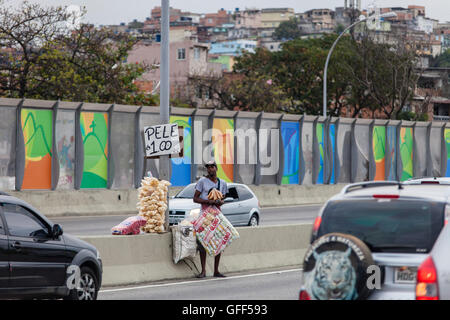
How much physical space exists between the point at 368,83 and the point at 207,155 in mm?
38361

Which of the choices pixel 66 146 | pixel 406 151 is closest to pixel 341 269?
pixel 66 146

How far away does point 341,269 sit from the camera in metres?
7.82

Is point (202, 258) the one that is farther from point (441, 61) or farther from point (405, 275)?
point (441, 61)

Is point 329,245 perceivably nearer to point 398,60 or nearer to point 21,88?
point 21,88

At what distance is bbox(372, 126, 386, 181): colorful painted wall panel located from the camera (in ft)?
138

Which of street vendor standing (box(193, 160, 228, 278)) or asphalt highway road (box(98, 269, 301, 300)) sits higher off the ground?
street vendor standing (box(193, 160, 228, 278))

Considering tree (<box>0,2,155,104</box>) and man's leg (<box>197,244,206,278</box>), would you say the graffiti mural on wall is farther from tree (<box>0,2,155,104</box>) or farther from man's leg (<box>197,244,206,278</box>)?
man's leg (<box>197,244,206,278</box>)

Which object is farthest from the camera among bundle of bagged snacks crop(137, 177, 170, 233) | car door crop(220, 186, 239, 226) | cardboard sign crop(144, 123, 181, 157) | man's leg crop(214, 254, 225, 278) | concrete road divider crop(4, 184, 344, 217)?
concrete road divider crop(4, 184, 344, 217)

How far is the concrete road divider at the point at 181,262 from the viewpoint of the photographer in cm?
1432

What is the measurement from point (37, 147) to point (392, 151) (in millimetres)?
19961

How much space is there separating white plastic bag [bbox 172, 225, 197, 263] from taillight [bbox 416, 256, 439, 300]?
8114 mm

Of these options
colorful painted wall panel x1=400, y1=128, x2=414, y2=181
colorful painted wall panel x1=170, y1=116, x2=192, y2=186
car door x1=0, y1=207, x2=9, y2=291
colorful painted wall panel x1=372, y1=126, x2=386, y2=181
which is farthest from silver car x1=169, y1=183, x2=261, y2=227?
colorful painted wall panel x1=400, y1=128, x2=414, y2=181

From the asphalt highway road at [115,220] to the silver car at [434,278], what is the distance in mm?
15610

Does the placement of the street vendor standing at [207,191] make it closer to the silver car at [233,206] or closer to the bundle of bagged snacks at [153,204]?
the bundle of bagged snacks at [153,204]
